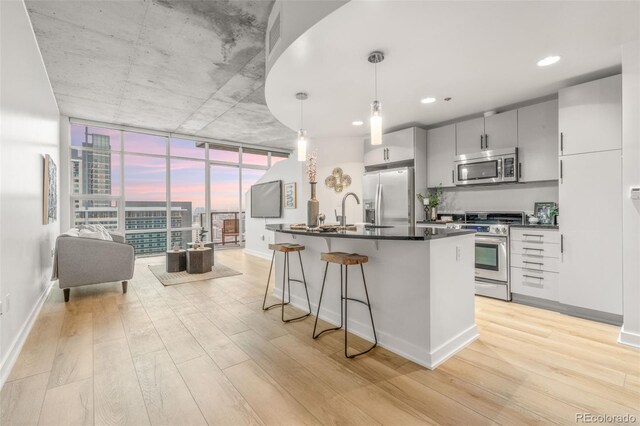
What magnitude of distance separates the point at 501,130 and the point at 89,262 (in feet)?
18.2

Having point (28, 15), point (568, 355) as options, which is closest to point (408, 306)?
point (568, 355)

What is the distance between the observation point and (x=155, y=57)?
358 centimetres

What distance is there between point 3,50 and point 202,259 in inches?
141

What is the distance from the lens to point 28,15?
283 centimetres

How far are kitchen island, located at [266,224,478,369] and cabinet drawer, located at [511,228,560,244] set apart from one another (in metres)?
1.33

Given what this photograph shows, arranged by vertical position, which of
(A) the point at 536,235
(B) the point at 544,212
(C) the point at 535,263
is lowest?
(C) the point at 535,263

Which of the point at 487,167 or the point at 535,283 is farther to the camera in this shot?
the point at 487,167

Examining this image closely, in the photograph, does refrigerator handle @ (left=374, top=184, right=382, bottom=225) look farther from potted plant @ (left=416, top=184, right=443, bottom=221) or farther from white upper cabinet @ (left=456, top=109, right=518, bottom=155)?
white upper cabinet @ (left=456, top=109, right=518, bottom=155)

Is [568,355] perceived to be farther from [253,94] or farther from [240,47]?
[253,94]

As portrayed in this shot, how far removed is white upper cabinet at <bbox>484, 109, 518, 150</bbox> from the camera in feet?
12.4

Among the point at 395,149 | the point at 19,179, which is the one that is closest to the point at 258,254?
the point at 395,149

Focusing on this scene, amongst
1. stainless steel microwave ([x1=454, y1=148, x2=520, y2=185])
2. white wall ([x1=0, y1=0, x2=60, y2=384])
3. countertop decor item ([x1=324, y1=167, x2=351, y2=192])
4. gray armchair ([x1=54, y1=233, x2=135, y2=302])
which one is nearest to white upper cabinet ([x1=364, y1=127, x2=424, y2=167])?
countertop decor item ([x1=324, y1=167, x2=351, y2=192])

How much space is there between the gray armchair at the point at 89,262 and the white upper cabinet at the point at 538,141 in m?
5.32

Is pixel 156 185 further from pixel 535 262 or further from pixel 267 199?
pixel 535 262
